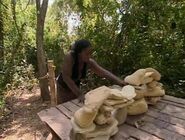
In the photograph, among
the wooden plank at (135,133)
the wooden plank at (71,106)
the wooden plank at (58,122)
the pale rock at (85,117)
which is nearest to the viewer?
the pale rock at (85,117)

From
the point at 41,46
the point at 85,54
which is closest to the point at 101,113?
the point at 85,54

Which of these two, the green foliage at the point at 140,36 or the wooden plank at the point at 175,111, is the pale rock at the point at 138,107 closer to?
the wooden plank at the point at 175,111

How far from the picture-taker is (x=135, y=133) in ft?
6.52

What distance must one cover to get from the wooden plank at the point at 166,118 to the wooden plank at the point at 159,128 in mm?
42

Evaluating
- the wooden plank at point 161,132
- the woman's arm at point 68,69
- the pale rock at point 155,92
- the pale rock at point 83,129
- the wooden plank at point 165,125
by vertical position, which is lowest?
the wooden plank at point 161,132

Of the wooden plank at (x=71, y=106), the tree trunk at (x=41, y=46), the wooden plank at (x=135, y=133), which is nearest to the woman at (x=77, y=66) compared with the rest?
the wooden plank at (x=71, y=106)

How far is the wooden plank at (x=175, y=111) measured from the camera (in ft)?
7.31

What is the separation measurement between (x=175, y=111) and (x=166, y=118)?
0.52ft

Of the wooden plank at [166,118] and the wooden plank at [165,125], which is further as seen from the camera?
the wooden plank at [166,118]

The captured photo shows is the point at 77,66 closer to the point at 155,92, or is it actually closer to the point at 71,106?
the point at 71,106

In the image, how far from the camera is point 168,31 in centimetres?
578

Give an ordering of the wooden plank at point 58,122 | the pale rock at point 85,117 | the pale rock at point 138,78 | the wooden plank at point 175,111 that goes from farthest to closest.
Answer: the pale rock at point 138,78, the wooden plank at point 175,111, the wooden plank at point 58,122, the pale rock at point 85,117

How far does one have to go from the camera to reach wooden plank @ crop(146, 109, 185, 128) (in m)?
2.10

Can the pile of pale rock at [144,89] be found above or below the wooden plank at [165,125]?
above
